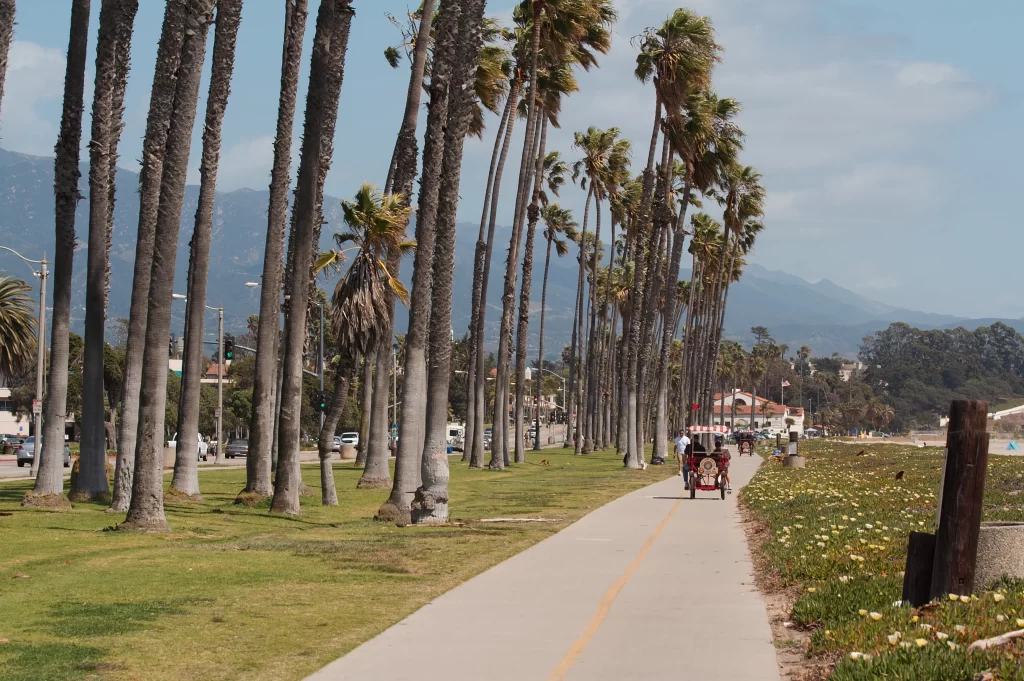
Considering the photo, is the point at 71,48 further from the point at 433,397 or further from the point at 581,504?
the point at 581,504

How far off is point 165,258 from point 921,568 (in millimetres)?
14971

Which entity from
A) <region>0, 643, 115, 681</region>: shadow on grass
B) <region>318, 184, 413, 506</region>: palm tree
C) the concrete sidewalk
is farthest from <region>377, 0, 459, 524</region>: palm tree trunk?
<region>0, 643, 115, 681</region>: shadow on grass

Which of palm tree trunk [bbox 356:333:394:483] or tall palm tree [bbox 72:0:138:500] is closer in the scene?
tall palm tree [bbox 72:0:138:500]

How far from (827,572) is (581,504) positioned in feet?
52.8

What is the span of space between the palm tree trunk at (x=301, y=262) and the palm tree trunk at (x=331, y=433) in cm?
174

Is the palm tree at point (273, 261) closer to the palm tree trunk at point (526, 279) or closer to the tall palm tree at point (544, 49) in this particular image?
the tall palm tree at point (544, 49)

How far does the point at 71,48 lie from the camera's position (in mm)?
25422

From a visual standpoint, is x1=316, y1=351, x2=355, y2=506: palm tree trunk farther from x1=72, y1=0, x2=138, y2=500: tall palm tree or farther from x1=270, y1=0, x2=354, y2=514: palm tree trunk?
x1=72, y1=0, x2=138, y2=500: tall palm tree

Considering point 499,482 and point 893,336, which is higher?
point 893,336

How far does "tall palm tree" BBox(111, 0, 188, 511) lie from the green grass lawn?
1.19m

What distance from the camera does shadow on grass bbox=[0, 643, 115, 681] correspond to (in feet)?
29.2

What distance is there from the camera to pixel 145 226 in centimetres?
2578

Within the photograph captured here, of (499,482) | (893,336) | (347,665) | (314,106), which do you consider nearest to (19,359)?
(499,482)

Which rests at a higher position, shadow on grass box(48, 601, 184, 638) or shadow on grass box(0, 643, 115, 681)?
shadow on grass box(0, 643, 115, 681)
